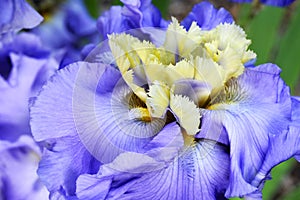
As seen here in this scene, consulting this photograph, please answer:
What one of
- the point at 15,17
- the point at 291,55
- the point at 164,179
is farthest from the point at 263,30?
the point at 164,179

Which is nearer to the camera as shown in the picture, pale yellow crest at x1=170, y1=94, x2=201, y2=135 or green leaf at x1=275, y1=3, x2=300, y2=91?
pale yellow crest at x1=170, y1=94, x2=201, y2=135

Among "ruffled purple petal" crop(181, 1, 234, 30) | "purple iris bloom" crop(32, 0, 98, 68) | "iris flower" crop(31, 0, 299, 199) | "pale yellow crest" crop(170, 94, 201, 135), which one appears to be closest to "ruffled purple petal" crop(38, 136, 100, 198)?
"iris flower" crop(31, 0, 299, 199)

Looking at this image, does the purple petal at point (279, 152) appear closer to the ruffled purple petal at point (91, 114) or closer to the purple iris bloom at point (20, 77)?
the ruffled purple petal at point (91, 114)

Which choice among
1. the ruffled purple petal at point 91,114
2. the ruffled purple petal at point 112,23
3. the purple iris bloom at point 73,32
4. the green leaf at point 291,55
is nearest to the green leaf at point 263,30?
the green leaf at point 291,55

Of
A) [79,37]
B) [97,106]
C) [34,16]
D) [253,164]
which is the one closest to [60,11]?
[79,37]

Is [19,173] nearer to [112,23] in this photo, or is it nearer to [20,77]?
[20,77]

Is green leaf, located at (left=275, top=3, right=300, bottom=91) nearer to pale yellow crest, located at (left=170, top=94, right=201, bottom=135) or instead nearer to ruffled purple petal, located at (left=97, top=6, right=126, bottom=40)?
ruffled purple petal, located at (left=97, top=6, right=126, bottom=40)
